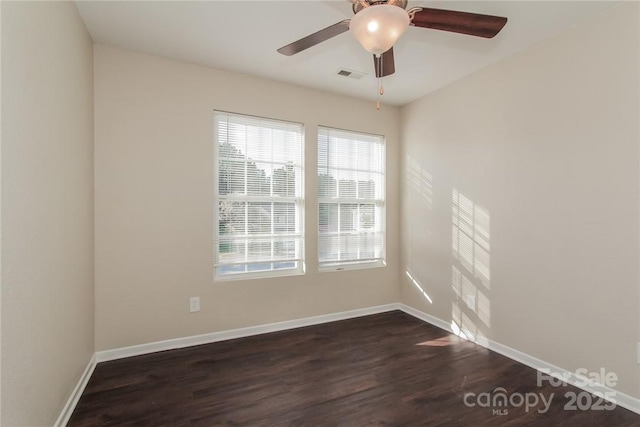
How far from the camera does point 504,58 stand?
2.85 meters

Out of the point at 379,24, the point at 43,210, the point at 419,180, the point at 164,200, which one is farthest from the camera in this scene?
the point at 419,180

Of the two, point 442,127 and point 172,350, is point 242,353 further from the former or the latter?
point 442,127

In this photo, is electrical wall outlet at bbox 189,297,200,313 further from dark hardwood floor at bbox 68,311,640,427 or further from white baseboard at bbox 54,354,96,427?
white baseboard at bbox 54,354,96,427

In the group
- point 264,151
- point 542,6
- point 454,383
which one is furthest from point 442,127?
point 454,383

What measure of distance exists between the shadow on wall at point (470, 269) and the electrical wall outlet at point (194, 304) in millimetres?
2635

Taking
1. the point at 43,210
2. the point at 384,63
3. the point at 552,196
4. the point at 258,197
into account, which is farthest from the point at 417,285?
the point at 43,210

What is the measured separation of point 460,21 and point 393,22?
0.44 meters

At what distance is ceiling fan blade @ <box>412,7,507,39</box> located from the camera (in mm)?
1582

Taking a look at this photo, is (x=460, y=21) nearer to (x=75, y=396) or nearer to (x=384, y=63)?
(x=384, y=63)

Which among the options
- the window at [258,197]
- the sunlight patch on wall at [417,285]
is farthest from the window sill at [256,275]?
the sunlight patch on wall at [417,285]

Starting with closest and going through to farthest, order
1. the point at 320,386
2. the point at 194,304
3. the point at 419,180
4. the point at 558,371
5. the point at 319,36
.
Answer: the point at 319,36, the point at 320,386, the point at 558,371, the point at 194,304, the point at 419,180

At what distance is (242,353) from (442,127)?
3135 mm

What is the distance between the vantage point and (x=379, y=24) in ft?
4.80

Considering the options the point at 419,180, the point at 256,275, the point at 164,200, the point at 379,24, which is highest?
the point at 379,24
